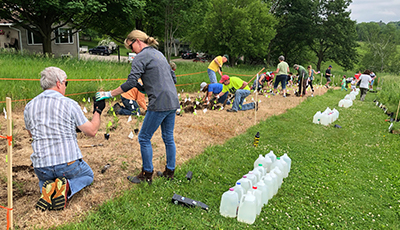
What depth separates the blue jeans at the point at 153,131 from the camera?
320cm

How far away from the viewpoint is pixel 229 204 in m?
2.92

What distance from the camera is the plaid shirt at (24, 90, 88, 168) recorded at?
266cm

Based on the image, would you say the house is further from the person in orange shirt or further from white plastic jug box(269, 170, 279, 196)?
white plastic jug box(269, 170, 279, 196)

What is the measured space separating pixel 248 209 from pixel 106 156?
2.70 meters

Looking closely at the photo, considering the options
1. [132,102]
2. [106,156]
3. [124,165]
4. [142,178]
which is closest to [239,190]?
[142,178]

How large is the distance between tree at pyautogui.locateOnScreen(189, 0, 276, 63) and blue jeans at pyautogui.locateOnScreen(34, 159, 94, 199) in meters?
24.2

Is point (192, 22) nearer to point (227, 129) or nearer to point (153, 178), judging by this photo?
point (227, 129)

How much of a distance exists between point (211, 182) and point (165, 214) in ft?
3.29

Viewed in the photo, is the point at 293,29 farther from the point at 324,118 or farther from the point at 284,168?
the point at 284,168

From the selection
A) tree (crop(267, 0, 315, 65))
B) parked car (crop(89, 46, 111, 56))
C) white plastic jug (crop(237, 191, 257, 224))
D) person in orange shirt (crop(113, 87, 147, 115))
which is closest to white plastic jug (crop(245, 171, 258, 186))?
white plastic jug (crop(237, 191, 257, 224))

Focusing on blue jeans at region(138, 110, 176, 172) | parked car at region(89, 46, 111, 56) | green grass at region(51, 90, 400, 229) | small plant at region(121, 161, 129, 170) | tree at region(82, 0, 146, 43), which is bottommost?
green grass at region(51, 90, 400, 229)

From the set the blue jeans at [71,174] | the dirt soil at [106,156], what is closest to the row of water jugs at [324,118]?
the dirt soil at [106,156]

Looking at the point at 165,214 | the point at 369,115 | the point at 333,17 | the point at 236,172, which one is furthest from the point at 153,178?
the point at 333,17

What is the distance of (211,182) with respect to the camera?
12.3 ft
